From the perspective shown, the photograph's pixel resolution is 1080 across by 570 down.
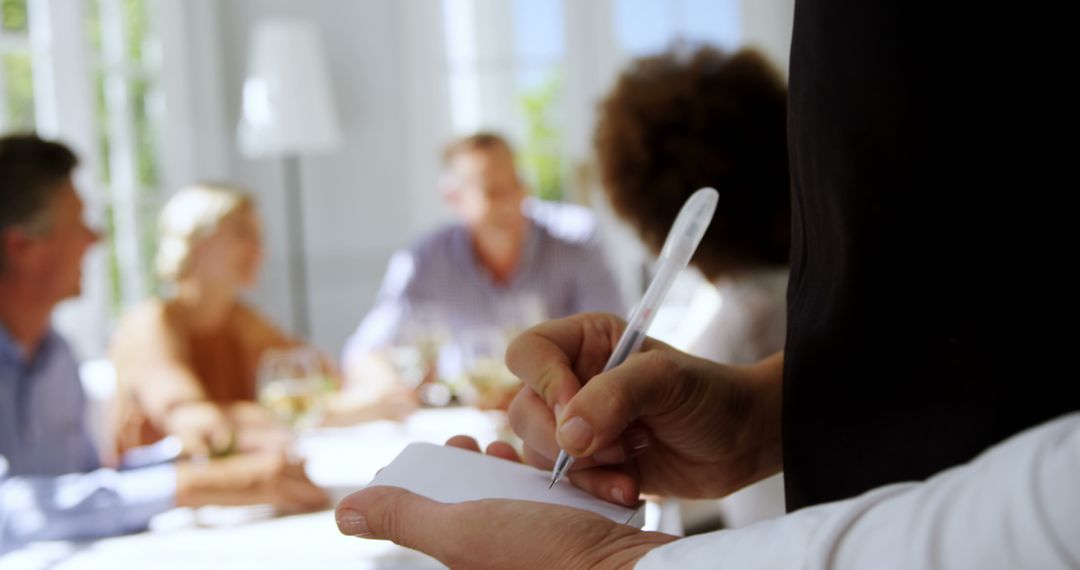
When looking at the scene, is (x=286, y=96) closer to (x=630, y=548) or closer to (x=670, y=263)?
(x=670, y=263)

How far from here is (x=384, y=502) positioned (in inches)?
26.2

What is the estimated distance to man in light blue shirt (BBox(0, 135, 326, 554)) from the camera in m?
1.76

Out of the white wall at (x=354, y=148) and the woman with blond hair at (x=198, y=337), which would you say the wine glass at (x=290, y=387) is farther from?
the white wall at (x=354, y=148)

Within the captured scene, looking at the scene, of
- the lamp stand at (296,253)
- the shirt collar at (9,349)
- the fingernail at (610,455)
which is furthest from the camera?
the lamp stand at (296,253)

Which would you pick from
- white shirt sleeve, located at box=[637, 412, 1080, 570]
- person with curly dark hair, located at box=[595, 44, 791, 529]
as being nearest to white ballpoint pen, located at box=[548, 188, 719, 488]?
white shirt sleeve, located at box=[637, 412, 1080, 570]

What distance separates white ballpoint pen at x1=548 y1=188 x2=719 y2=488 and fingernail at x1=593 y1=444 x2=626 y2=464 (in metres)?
0.03

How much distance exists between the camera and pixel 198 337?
9.50ft

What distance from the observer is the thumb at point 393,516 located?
2.10 ft

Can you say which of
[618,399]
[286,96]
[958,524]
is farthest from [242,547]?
[286,96]

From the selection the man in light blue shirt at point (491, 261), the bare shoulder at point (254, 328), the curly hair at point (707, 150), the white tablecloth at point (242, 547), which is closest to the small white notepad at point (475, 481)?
the white tablecloth at point (242, 547)

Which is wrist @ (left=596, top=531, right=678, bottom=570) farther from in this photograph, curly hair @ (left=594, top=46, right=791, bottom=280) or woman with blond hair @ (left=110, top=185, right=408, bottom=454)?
woman with blond hair @ (left=110, top=185, right=408, bottom=454)

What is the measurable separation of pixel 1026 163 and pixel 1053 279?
0.20 feet

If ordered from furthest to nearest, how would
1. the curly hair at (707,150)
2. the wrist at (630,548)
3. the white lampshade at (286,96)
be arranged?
the white lampshade at (286,96), the curly hair at (707,150), the wrist at (630,548)

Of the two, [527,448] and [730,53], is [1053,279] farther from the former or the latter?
[730,53]
